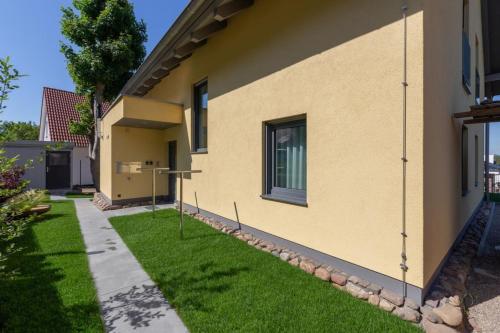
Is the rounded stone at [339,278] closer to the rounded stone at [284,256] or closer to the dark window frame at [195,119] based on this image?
the rounded stone at [284,256]

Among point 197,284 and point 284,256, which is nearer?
point 197,284

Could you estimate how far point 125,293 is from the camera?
10.6ft

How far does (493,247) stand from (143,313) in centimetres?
634

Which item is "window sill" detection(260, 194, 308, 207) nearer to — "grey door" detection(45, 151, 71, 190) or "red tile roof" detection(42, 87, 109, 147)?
"red tile roof" detection(42, 87, 109, 147)

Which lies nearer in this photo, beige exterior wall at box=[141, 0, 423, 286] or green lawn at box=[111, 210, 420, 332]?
green lawn at box=[111, 210, 420, 332]

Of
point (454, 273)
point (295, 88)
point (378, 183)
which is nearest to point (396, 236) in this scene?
point (378, 183)

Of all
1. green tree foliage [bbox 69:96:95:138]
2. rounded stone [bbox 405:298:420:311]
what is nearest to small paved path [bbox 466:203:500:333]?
rounded stone [bbox 405:298:420:311]

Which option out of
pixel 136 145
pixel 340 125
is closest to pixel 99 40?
pixel 136 145

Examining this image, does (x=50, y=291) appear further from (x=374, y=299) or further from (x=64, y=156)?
(x=64, y=156)

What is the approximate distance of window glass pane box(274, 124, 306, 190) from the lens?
4.43m

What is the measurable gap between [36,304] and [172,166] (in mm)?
6806

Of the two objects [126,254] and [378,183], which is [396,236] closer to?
[378,183]

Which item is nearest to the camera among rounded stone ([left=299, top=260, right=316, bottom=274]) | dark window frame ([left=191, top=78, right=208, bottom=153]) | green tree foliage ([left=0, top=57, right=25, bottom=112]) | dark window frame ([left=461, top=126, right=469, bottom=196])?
green tree foliage ([left=0, top=57, right=25, bottom=112])

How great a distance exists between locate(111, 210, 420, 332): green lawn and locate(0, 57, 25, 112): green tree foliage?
8.94ft
